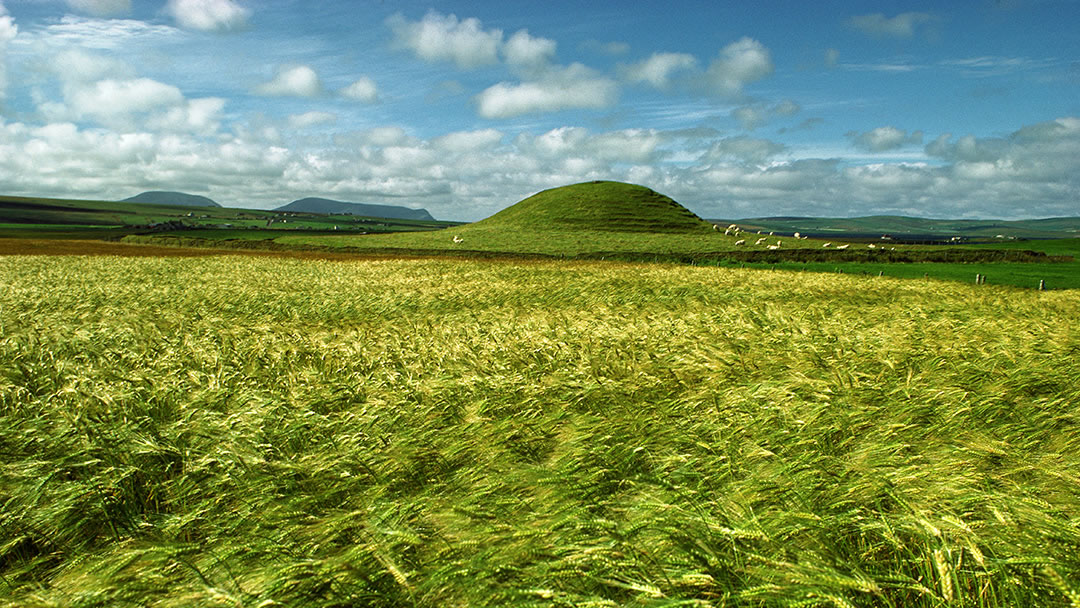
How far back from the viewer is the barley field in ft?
8.83

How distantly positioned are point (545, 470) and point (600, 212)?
102831 millimetres

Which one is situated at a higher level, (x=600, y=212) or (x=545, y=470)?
(x=600, y=212)

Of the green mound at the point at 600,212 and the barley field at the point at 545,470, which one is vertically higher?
the green mound at the point at 600,212

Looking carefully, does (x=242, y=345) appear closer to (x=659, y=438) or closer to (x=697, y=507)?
(x=659, y=438)

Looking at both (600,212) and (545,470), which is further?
(600,212)

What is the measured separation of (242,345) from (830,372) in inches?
298

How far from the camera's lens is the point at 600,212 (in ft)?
342

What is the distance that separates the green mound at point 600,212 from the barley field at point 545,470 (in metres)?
87.8

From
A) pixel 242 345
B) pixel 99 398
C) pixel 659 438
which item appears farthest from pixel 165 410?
pixel 659 438

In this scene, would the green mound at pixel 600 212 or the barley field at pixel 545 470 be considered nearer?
the barley field at pixel 545 470

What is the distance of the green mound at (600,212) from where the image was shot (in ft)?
322

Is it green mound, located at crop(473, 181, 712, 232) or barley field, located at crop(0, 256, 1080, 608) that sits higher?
green mound, located at crop(473, 181, 712, 232)

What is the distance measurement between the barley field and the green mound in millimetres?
87839

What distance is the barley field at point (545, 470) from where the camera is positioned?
269 centimetres
